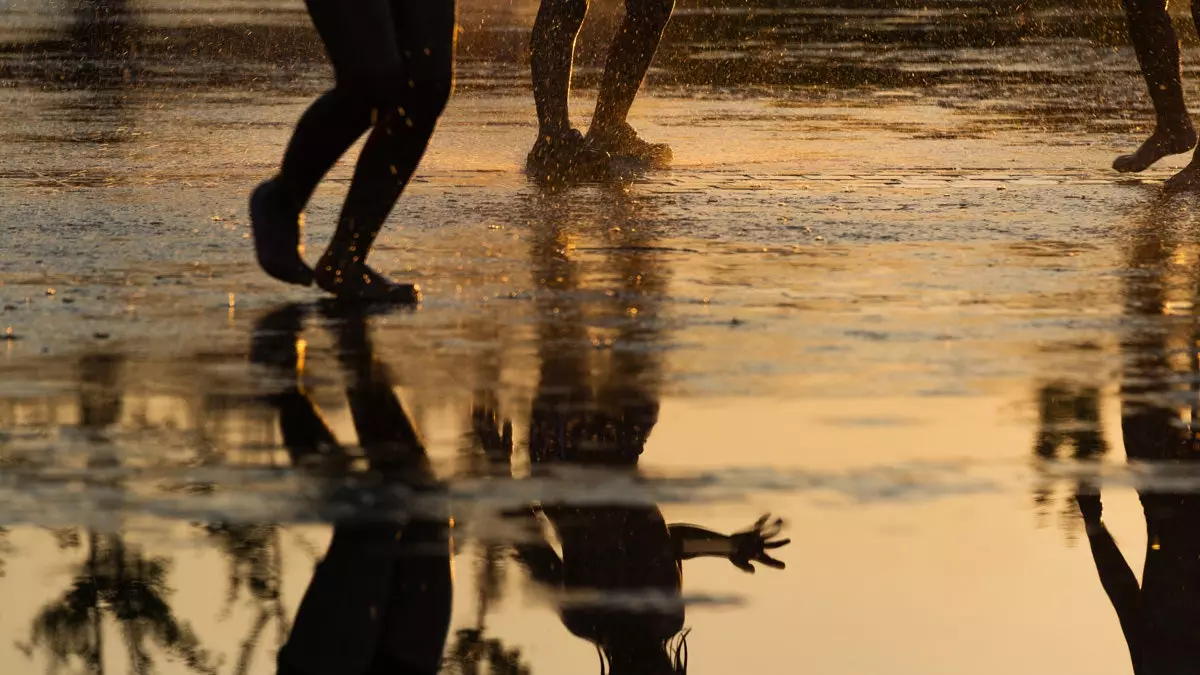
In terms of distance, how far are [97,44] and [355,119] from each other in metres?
13.3

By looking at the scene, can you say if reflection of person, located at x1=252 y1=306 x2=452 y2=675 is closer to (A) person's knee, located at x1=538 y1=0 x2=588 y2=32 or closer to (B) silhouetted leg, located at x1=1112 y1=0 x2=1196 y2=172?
(A) person's knee, located at x1=538 y1=0 x2=588 y2=32

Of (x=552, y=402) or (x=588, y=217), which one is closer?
(x=552, y=402)

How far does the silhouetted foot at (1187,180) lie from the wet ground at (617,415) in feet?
0.55

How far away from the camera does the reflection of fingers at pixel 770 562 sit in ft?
12.0

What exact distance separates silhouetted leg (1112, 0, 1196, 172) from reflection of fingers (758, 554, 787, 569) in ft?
19.1

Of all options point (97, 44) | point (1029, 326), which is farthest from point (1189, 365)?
point (97, 44)

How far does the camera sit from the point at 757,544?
12.3 ft

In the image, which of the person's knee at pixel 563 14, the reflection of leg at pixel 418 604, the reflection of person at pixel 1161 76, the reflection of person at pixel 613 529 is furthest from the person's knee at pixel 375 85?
the reflection of person at pixel 1161 76

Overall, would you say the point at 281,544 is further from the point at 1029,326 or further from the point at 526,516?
the point at 1029,326

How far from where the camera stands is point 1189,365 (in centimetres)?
542

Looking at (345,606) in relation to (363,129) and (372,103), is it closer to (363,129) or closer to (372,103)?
(372,103)

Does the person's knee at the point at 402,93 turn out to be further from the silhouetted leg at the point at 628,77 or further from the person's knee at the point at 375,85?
the silhouetted leg at the point at 628,77

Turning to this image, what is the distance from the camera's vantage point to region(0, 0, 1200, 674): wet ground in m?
3.42

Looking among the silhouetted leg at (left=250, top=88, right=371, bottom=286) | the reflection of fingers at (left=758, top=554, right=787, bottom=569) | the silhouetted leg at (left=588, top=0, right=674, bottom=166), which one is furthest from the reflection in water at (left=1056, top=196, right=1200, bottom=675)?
the silhouetted leg at (left=588, top=0, right=674, bottom=166)
